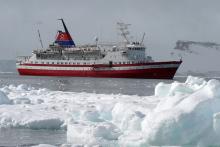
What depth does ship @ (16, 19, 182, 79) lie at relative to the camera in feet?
172

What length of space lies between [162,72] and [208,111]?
43.7 metres

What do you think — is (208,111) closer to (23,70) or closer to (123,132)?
(123,132)

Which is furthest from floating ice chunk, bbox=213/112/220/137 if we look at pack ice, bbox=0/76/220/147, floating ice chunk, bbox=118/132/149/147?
floating ice chunk, bbox=118/132/149/147

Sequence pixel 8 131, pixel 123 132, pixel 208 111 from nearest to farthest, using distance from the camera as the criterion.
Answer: pixel 208 111 < pixel 123 132 < pixel 8 131

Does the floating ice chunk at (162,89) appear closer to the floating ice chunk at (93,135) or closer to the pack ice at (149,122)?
the pack ice at (149,122)

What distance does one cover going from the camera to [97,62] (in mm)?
55625

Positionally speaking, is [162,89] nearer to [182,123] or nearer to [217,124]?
[217,124]

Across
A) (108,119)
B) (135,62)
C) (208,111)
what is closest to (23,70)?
(135,62)

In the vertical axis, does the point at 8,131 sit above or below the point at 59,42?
below

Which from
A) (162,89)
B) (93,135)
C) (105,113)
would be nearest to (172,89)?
(162,89)

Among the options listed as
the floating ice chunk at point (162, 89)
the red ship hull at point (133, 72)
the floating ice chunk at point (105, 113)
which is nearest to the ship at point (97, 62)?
the red ship hull at point (133, 72)

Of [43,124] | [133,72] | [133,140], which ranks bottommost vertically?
[133,140]

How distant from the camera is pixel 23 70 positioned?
60031 millimetres

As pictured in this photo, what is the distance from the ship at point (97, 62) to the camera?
52281 mm
